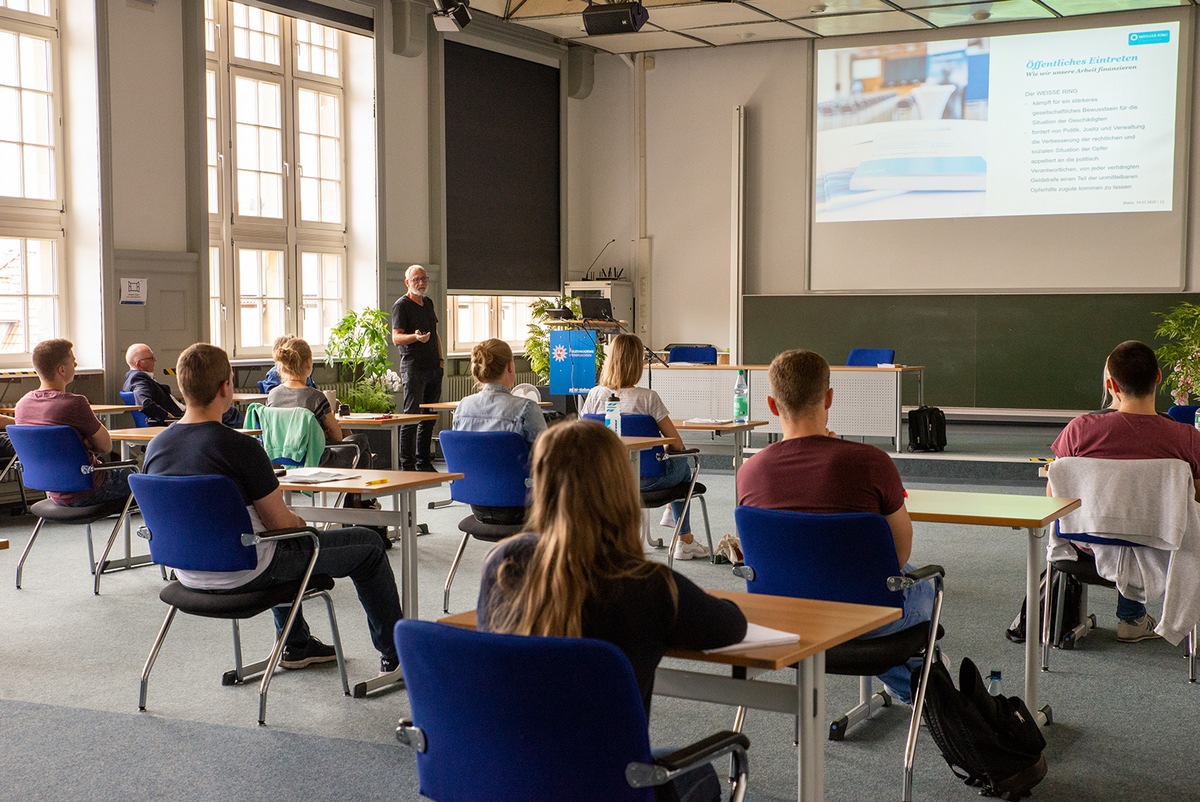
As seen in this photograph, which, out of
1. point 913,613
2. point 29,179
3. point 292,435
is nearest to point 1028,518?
point 913,613

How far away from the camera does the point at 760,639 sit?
2.11 meters

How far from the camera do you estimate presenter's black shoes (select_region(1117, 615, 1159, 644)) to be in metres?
4.63

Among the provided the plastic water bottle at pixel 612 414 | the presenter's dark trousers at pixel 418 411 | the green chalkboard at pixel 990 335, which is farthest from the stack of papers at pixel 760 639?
the green chalkboard at pixel 990 335

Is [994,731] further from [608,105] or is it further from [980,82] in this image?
[608,105]

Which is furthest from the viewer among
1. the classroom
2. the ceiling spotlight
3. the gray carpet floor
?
the ceiling spotlight

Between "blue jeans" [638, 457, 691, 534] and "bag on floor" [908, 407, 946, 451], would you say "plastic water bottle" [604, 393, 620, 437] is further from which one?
"bag on floor" [908, 407, 946, 451]

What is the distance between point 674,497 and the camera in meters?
5.89

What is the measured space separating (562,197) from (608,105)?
1.28 meters

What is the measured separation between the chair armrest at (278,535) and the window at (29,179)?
5633mm

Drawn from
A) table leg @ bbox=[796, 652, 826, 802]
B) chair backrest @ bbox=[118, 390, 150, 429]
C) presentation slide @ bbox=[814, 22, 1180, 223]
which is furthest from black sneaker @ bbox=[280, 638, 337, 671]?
presentation slide @ bbox=[814, 22, 1180, 223]

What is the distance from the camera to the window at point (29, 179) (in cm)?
824

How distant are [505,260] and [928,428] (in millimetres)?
4945

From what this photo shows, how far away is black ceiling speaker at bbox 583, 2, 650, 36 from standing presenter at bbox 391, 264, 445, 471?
243 cm

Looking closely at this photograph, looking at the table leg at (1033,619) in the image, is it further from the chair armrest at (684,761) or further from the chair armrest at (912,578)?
the chair armrest at (684,761)
